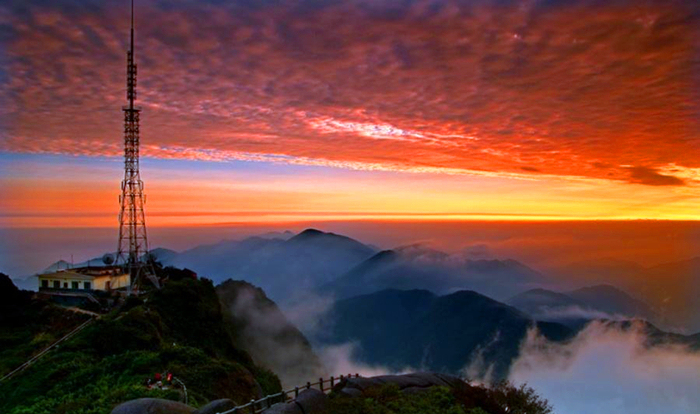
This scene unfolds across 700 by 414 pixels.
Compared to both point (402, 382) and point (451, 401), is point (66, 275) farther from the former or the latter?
point (451, 401)

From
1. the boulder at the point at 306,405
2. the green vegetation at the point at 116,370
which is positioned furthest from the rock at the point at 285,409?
the green vegetation at the point at 116,370

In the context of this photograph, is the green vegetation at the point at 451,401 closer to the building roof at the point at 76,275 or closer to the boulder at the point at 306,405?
the boulder at the point at 306,405

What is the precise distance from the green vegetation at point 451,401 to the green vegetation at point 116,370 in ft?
24.6

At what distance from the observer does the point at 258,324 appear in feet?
319

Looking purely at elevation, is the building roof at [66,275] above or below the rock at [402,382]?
above

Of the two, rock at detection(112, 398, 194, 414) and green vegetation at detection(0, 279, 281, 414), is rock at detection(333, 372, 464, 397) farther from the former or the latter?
rock at detection(112, 398, 194, 414)

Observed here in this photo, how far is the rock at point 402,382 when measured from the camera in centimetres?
2258

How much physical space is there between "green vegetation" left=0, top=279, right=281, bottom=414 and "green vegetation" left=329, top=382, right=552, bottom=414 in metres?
7.51

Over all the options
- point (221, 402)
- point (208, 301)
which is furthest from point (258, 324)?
point (221, 402)

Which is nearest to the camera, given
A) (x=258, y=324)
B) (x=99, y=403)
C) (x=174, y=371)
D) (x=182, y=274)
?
(x=99, y=403)

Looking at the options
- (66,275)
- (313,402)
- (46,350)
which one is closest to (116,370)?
(46,350)

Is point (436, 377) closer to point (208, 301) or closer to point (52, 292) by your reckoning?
point (208, 301)

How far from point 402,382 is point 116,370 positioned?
15019 mm

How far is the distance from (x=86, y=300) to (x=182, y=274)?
15264mm
